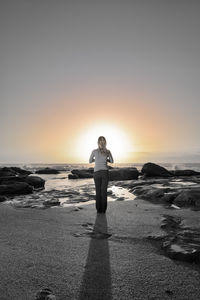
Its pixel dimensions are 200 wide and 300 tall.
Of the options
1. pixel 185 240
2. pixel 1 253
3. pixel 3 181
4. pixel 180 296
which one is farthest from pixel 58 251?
pixel 3 181

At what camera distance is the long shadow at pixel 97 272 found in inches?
75.2

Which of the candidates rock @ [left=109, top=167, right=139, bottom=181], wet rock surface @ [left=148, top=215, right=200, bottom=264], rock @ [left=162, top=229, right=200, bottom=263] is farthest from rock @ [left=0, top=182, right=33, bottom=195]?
rock @ [left=109, top=167, right=139, bottom=181]

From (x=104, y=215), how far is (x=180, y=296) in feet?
11.7

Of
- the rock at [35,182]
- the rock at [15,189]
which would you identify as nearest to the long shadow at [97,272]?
the rock at [15,189]

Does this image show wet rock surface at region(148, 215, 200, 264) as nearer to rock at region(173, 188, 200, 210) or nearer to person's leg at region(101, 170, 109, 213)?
person's leg at region(101, 170, 109, 213)

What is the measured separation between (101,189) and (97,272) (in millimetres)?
3841

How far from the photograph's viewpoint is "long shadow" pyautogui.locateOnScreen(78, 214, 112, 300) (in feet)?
6.27

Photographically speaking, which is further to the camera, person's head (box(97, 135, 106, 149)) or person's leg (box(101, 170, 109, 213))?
Answer: person's head (box(97, 135, 106, 149))

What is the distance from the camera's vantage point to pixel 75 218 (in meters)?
4.89

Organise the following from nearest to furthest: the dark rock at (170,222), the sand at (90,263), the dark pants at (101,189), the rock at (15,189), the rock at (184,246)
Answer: the sand at (90,263), the rock at (184,246), the dark rock at (170,222), the dark pants at (101,189), the rock at (15,189)

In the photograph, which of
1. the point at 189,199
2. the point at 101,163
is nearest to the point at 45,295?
the point at 101,163

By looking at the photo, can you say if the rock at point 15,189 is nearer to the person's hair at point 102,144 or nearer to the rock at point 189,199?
the person's hair at point 102,144

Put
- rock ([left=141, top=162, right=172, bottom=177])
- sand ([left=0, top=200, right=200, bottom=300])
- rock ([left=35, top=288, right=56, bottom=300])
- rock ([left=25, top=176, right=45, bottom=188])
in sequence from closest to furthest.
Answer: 1. rock ([left=35, top=288, right=56, bottom=300])
2. sand ([left=0, top=200, right=200, bottom=300])
3. rock ([left=25, top=176, right=45, bottom=188])
4. rock ([left=141, top=162, right=172, bottom=177])

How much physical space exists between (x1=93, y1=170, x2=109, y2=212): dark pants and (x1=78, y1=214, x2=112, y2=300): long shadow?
2135 mm
